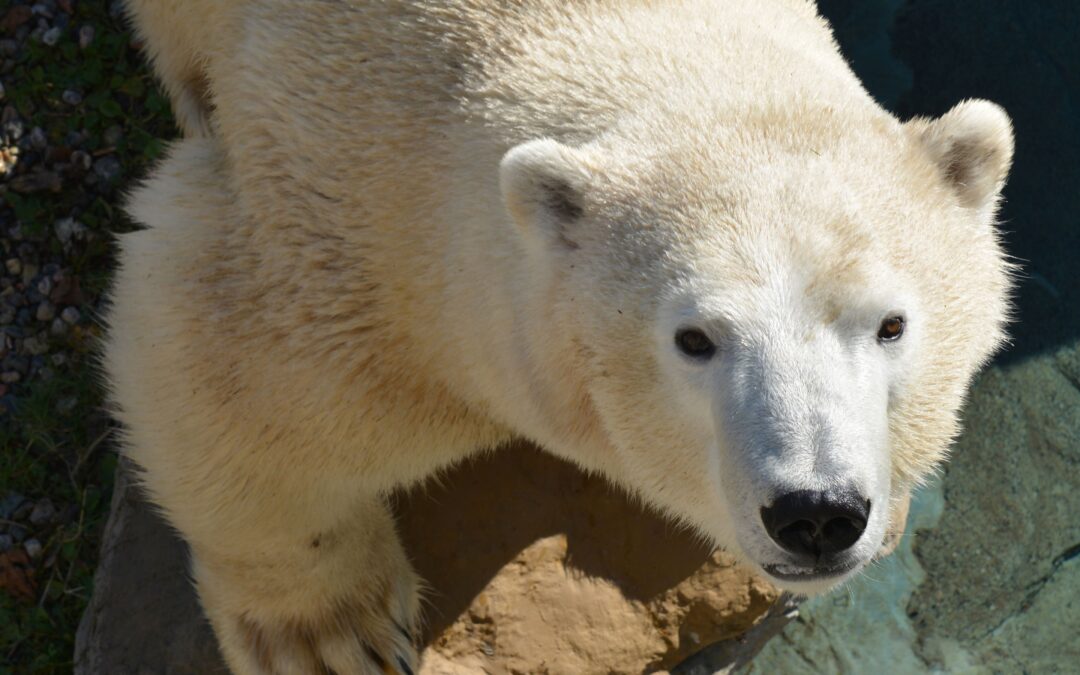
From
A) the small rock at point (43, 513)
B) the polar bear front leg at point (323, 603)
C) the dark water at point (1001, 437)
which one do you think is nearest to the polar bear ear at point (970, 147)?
the polar bear front leg at point (323, 603)

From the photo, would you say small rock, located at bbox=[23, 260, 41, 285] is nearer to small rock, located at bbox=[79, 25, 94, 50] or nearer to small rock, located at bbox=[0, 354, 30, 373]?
small rock, located at bbox=[0, 354, 30, 373]

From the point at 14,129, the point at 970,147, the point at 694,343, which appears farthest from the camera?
the point at 14,129

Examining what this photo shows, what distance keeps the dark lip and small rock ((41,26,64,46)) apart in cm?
377

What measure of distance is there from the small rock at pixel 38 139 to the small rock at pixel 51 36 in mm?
383

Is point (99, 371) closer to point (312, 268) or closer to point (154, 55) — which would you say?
point (154, 55)

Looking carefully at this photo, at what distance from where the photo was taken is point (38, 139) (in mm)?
5109

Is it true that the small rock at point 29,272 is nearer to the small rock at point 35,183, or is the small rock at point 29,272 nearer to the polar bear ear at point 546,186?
the small rock at point 35,183

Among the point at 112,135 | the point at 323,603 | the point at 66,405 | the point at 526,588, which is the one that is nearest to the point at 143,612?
the point at 323,603

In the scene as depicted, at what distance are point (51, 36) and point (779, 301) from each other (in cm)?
371

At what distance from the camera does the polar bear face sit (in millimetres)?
2604

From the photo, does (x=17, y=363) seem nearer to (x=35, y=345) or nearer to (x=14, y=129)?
(x=35, y=345)

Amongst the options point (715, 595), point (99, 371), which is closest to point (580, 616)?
point (715, 595)

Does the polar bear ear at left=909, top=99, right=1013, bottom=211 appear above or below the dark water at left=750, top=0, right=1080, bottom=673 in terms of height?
above

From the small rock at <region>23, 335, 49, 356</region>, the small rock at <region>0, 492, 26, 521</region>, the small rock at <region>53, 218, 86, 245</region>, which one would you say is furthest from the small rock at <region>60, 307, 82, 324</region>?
the small rock at <region>0, 492, 26, 521</region>
